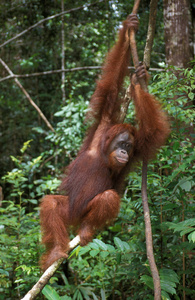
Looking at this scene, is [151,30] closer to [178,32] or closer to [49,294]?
[178,32]

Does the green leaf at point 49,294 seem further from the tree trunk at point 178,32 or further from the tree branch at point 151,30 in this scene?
the tree trunk at point 178,32

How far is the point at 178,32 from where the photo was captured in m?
4.23

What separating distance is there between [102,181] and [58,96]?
4.35 meters

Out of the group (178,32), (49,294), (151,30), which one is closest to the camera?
(49,294)

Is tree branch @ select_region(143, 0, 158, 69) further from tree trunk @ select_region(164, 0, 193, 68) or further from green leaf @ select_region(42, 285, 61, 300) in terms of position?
green leaf @ select_region(42, 285, 61, 300)

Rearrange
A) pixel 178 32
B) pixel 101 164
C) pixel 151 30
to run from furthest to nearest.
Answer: pixel 178 32, pixel 101 164, pixel 151 30

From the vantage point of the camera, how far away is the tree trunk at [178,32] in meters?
4.20

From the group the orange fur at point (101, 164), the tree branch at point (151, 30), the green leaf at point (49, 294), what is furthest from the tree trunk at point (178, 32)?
the green leaf at point (49, 294)

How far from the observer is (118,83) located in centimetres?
346

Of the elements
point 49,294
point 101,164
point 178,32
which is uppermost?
point 178,32

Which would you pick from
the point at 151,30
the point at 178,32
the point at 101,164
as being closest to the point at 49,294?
the point at 101,164

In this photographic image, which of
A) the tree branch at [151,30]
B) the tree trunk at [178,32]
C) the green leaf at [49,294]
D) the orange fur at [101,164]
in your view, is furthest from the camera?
the tree trunk at [178,32]

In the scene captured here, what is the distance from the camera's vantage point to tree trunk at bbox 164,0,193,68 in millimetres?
4203

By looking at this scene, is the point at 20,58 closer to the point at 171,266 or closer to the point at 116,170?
the point at 116,170
